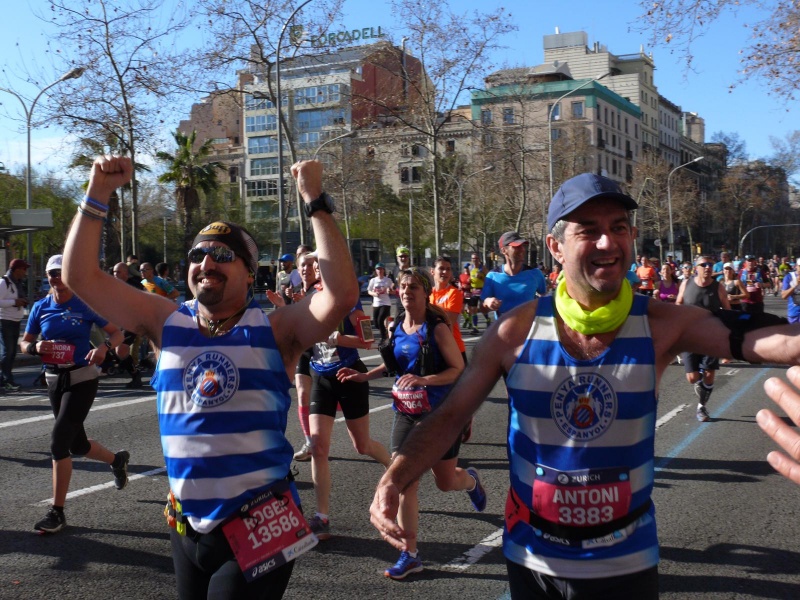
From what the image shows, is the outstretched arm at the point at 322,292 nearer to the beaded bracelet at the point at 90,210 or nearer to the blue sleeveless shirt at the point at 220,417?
the blue sleeveless shirt at the point at 220,417

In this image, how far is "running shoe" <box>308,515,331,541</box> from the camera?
18.7ft

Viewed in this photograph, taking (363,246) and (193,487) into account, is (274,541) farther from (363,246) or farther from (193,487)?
(363,246)

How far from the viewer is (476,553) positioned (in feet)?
17.7

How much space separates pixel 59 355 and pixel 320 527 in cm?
224

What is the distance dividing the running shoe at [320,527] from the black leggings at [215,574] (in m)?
2.74

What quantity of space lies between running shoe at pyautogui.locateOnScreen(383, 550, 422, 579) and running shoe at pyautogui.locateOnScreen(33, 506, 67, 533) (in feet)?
7.80

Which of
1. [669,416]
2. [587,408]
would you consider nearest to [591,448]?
[587,408]

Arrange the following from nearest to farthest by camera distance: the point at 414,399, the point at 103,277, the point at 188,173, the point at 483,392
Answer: the point at 483,392, the point at 103,277, the point at 414,399, the point at 188,173

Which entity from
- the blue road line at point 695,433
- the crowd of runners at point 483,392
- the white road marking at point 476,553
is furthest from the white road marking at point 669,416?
the crowd of runners at point 483,392

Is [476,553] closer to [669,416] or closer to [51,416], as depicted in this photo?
[669,416]

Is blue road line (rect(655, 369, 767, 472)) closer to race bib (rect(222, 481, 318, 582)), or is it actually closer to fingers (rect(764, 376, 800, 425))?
race bib (rect(222, 481, 318, 582))

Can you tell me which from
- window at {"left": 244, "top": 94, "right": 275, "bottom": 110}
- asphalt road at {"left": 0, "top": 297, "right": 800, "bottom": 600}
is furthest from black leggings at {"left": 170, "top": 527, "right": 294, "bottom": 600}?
window at {"left": 244, "top": 94, "right": 275, "bottom": 110}

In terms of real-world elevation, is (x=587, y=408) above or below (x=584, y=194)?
below

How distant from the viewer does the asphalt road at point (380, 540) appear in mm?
4883
